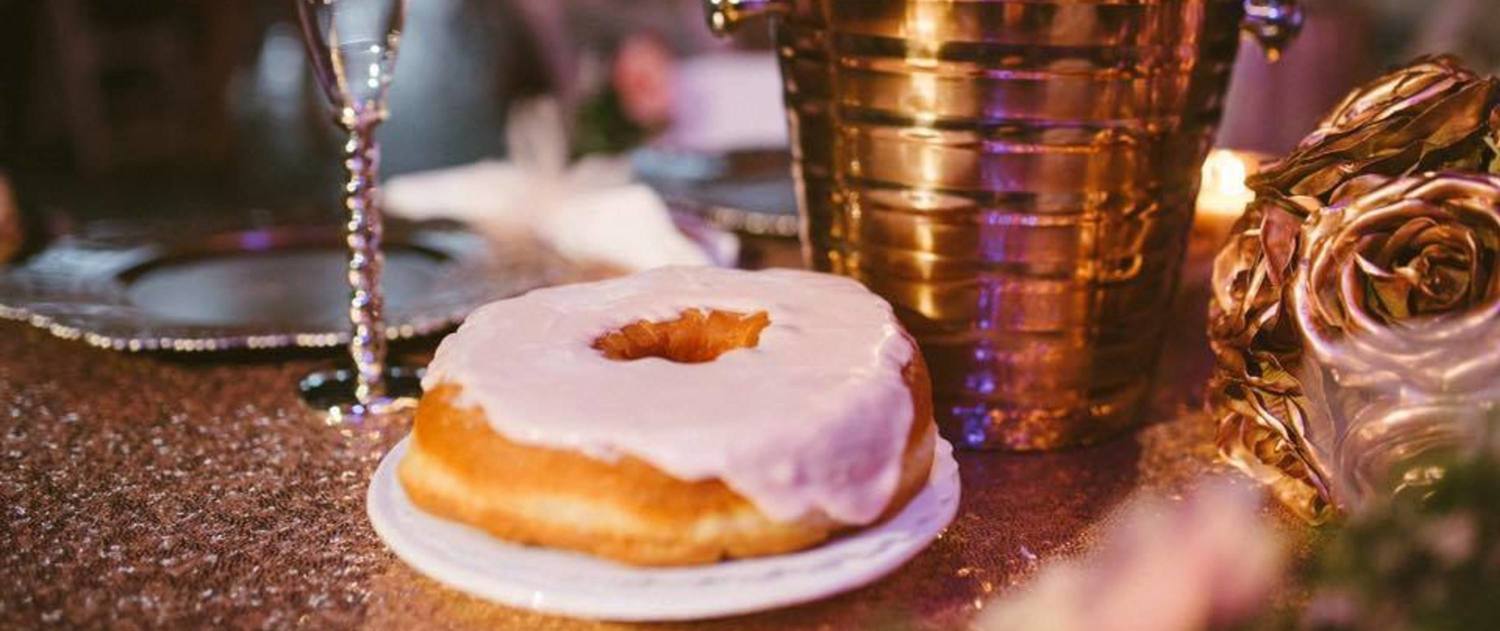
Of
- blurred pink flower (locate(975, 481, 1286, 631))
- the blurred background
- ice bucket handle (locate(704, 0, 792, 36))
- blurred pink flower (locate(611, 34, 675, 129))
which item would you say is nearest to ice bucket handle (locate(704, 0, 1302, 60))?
ice bucket handle (locate(704, 0, 792, 36))

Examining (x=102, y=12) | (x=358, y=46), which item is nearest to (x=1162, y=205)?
(x=358, y=46)

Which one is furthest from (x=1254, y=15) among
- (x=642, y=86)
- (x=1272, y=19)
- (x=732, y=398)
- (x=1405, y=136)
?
(x=642, y=86)

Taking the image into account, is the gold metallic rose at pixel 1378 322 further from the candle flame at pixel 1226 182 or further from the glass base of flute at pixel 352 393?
the glass base of flute at pixel 352 393

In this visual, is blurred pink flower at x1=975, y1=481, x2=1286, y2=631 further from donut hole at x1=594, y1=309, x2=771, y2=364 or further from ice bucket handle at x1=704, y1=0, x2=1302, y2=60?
ice bucket handle at x1=704, y1=0, x2=1302, y2=60

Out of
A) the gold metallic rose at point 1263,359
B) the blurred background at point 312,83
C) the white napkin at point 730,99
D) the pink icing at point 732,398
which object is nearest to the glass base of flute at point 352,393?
the pink icing at point 732,398

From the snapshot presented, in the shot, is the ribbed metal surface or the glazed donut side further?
the ribbed metal surface
